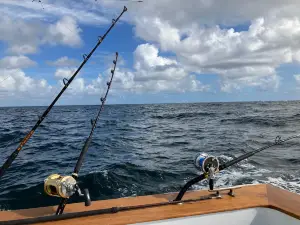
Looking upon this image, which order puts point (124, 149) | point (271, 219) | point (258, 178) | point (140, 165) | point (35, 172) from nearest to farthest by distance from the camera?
point (271, 219) < point (258, 178) < point (35, 172) < point (140, 165) < point (124, 149)

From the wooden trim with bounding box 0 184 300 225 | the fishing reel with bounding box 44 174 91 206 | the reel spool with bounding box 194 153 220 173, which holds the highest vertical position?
the reel spool with bounding box 194 153 220 173

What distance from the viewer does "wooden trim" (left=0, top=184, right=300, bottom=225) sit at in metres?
2.83

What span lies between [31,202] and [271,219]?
4816 millimetres

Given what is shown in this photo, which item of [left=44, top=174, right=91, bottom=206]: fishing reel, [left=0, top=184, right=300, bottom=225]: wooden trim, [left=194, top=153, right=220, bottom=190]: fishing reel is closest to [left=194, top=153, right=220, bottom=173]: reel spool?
[left=194, top=153, right=220, bottom=190]: fishing reel

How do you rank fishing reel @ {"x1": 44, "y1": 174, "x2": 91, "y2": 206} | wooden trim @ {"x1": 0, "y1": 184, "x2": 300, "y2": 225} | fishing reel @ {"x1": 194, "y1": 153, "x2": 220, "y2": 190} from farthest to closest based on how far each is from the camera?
1. fishing reel @ {"x1": 194, "y1": 153, "x2": 220, "y2": 190}
2. wooden trim @ {"x1": 0, "y1": 184, "x2": 300, "y2": 225}
3. fishing reel @ {"x1": 44, "y1": 174, "x2": 91, "y2": 206}

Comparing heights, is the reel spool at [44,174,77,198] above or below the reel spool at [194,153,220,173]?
below

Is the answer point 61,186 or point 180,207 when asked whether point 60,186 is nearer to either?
point 61,186

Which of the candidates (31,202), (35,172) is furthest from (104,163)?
(31,202)

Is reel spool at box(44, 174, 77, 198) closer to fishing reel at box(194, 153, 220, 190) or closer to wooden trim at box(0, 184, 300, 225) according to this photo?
wooden trim at box(0, 184, 300, 225)

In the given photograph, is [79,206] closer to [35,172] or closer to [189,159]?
[35,172]

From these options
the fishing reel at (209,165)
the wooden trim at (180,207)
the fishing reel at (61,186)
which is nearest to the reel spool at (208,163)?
the fishing reel at (209,165)

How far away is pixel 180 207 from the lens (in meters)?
3.10

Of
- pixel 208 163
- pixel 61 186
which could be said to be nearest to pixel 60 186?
pixel 61 186

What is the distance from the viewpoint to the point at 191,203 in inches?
127
